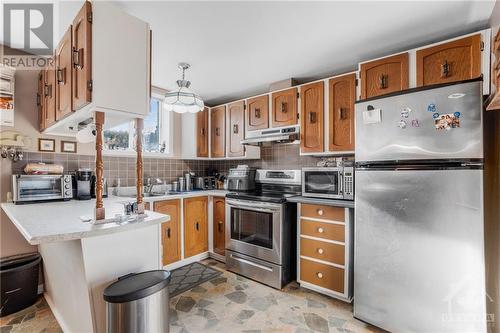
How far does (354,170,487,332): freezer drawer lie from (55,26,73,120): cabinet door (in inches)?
88.8

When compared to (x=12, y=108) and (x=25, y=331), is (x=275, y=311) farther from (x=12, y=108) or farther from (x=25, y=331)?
(x=12, y=108)

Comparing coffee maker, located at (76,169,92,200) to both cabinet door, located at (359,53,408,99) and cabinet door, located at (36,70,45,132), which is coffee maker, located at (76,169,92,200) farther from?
cabinet door, located at (359,53,408,99)

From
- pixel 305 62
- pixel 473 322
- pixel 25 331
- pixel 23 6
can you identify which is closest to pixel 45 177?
pixel 25 331

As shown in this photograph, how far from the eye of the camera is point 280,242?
8.27 ft

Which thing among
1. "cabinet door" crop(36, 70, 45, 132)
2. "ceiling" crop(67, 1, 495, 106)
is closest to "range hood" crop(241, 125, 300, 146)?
"ceiling" crop(67, 1, 495, 106)

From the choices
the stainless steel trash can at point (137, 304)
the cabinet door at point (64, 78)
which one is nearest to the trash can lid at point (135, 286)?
the stainless steel trash can at point (137, 304)

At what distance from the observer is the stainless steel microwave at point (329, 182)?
2309 millimetres

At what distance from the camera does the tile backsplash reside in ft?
8.28

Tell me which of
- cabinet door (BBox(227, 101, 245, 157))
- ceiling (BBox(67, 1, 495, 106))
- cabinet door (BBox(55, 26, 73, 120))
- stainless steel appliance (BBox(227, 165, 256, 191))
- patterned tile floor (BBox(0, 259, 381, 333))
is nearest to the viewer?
cabinet door (BBox(55, 26, 73, 120))

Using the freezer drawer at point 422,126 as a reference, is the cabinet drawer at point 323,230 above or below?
below

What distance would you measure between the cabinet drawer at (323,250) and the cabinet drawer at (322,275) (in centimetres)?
7

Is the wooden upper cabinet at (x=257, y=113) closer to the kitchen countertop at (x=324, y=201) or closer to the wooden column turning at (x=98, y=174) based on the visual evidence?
the kitchen countertop at (x=324, y=201)

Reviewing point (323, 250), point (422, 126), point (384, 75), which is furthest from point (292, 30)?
point (323, 250)

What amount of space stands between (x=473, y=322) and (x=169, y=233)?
285 centimetres
